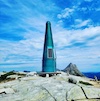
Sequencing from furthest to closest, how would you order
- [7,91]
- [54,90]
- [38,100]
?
[7,91] → [54,90] → [38,100]

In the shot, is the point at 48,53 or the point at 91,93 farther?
the point at 48,53

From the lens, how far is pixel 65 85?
18.7 meters

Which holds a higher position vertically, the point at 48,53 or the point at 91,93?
the point at 48,53

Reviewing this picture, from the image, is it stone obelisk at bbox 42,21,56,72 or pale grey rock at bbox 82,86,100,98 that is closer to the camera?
pale grey rock at bbox 82,86,100,98

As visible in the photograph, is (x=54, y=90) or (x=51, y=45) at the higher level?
(x=51, y=45)

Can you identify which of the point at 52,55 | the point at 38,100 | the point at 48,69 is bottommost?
the point at 38,100

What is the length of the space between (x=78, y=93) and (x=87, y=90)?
3.70 ft

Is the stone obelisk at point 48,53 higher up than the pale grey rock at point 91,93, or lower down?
higher up

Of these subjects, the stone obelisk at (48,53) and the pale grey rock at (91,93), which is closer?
the pale grey rock at (91,93)

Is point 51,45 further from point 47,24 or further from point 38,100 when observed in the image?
point 38,100

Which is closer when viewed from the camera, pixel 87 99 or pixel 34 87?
pixel 87 99

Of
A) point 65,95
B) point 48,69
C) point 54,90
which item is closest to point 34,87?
point 54,90

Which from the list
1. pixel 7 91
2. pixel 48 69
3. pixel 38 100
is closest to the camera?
pixel 38 100

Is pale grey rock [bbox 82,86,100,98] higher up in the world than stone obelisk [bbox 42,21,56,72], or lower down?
lower down
